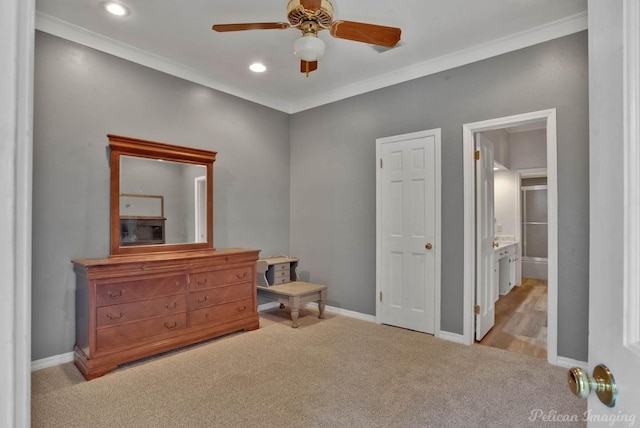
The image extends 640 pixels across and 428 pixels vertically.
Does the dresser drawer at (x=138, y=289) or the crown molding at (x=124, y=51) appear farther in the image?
the crown molding at (x=124, y=51)

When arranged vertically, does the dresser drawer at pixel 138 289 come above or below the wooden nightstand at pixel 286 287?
above

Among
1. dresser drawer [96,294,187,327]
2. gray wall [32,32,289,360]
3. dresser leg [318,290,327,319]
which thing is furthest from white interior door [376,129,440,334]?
dresser drawer [96,294,187,327]

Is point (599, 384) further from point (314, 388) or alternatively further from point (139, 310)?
point (139, 310)

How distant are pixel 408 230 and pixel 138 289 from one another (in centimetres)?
269

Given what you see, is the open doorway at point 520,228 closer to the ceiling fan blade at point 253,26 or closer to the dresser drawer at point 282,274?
the dresser drawer at point 282,274

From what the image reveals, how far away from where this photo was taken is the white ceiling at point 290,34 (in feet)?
8.71

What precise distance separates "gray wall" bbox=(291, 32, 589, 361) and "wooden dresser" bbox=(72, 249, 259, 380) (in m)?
1.23

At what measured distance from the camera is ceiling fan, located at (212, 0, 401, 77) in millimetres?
2105

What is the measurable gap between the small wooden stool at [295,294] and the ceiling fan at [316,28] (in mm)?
2493

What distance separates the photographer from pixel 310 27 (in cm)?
222

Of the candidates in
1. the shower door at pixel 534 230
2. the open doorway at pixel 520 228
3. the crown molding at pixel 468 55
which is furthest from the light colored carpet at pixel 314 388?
the shower door at pixel 534 230

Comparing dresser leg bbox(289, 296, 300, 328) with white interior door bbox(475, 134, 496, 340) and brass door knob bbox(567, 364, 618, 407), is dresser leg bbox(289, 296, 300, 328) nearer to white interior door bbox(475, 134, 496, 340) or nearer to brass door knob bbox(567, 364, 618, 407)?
white interior door bbox(475, 134, 496, 340)

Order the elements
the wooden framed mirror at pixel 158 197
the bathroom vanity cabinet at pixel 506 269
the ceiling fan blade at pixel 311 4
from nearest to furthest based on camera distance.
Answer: the ceiling fan blade at pixel 311 4, the wooden framed mirror at pixel 158 197, the bathroom vanity cabinet at pixel 506 269

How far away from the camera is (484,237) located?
11.8ft
